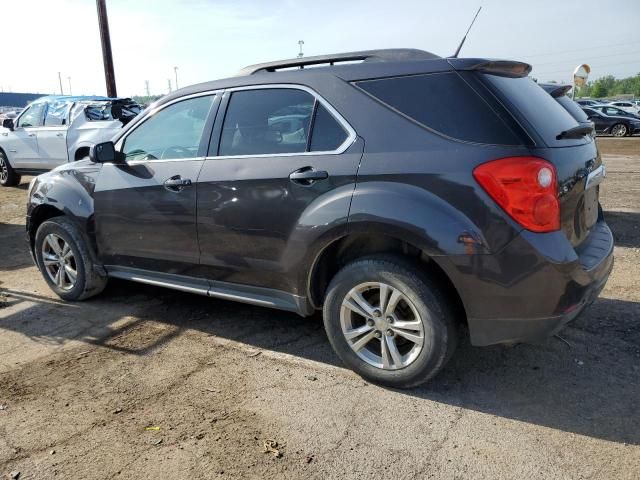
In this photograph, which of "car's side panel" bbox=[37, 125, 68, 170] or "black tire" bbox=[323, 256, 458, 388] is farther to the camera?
"car's side panel" bbox=[37, 125, 68, 170]

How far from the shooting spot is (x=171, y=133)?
401 centimetres

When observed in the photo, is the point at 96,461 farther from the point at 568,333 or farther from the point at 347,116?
the point at 568,333

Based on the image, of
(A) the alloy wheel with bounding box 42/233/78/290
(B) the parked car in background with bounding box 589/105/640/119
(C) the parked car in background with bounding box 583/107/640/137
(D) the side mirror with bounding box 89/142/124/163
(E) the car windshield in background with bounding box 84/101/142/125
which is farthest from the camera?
(B) the parked car in background with bounding box 589/105/640/119

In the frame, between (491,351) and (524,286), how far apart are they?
1.08 meters

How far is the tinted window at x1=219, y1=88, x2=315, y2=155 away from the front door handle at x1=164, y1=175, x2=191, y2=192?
34 cm

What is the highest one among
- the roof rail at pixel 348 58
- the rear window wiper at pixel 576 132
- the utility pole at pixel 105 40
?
the utility pole at pixel 105 40

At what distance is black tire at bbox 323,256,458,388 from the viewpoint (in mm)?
2887

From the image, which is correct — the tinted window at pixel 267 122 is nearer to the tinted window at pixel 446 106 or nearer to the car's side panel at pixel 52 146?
the tinted window at pixel 446 106

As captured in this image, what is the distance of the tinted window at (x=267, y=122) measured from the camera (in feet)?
10.9

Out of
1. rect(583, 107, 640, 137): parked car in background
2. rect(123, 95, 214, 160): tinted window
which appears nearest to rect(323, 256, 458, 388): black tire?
rect(123, 95, 214, 160): tinted window

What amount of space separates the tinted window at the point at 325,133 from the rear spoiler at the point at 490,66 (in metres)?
0.72

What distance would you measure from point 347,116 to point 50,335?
2.87 metres

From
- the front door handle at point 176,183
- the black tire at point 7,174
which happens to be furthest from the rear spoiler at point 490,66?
the black tire at point 7,174

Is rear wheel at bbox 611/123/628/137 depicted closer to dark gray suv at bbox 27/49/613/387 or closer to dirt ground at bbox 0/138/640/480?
dirt ground at bbox 0/138/640/480
